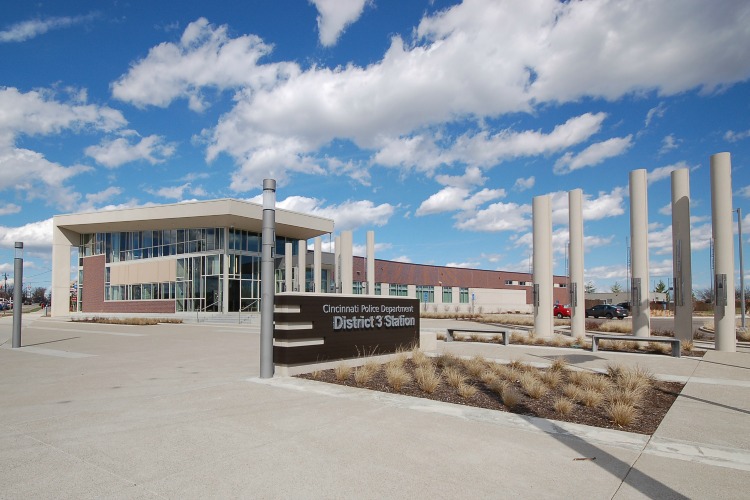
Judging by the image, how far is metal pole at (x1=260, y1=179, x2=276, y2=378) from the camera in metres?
10.3

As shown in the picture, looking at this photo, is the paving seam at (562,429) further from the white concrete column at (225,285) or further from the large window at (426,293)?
the large window at (426,293)

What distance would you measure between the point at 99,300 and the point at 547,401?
4849 centimetres

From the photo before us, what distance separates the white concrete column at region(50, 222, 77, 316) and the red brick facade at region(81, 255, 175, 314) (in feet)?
5.75

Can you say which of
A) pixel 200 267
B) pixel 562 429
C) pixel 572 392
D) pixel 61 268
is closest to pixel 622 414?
pixel 562 429

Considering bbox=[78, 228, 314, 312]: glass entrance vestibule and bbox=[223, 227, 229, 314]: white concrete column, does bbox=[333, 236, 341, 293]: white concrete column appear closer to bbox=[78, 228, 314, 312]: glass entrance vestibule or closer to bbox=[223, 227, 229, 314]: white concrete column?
bbox=[78, 228, 314, 312]: glass entrance vestibule

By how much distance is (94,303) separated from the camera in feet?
159

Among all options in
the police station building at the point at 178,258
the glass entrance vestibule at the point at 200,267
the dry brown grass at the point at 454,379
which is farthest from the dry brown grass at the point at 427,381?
the glass entrance vestibule at the point at 200,267

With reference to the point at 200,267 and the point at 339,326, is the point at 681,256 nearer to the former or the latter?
the point at 339,326

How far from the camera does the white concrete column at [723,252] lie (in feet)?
54.0

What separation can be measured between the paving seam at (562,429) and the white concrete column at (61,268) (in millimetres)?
48571

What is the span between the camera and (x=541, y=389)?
344 inches

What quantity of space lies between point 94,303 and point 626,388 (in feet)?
164

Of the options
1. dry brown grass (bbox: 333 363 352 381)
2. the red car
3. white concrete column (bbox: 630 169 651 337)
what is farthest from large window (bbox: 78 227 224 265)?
dry brown grass (bbox: 333 363 352 381)

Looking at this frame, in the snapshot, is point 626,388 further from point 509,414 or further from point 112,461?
point 112,461
